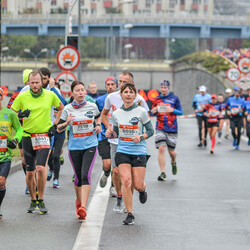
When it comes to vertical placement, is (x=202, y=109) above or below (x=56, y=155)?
below

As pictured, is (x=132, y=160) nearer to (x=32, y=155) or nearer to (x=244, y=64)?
(x=32, y=155)

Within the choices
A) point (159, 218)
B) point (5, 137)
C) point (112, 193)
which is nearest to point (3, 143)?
point (5, 137)

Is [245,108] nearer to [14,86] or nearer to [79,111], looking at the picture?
[79,111]

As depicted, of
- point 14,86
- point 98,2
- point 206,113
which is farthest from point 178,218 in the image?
point 98,2

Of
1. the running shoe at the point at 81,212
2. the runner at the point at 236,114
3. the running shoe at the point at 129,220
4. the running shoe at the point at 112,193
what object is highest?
the running shoe at the point at 81,212

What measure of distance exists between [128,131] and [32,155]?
1.38 m

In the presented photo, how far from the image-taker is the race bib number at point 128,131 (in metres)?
8.98

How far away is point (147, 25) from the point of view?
92.0 m

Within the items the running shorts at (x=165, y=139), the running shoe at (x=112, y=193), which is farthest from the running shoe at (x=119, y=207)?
the running shorts at (x=165, y=139)

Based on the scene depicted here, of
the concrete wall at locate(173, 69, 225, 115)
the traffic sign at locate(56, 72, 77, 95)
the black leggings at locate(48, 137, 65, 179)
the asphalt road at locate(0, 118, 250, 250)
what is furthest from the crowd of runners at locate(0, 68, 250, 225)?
the concrete wall at locate(173, 69, 225, 115)

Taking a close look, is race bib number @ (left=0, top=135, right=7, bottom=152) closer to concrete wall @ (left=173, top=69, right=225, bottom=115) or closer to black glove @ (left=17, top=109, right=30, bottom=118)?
black glove @ (left=17, top=109, right=30, bottom=118)

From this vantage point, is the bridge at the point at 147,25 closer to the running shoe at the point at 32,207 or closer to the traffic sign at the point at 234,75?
the traffic sign at the point at 234,75

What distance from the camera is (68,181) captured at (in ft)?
43.8

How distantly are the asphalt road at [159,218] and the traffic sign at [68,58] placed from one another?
7.72 m
